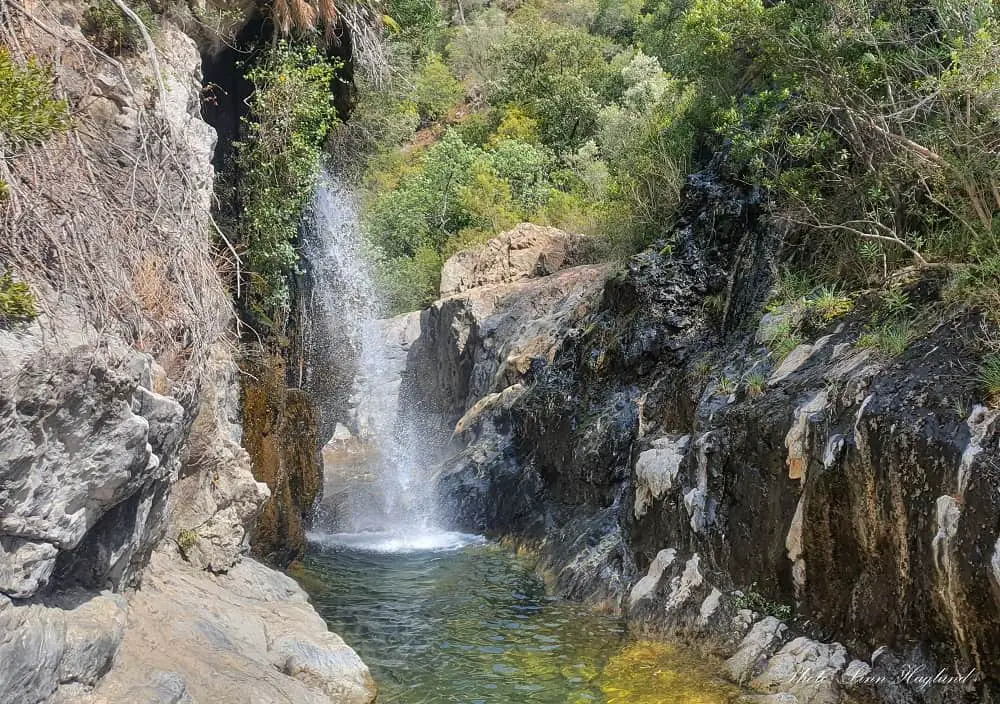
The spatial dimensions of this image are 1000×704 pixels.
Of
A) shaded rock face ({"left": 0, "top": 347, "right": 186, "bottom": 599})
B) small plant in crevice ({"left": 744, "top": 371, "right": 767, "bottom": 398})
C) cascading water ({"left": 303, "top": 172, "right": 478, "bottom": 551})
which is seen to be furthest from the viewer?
cascading water ({"left": 303, "top": 172, "right": 478, "bottom": 551})

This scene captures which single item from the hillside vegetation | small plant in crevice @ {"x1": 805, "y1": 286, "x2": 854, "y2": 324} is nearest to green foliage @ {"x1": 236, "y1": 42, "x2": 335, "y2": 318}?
the hillside vegetation

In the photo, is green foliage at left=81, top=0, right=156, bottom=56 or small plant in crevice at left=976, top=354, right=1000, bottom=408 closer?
small plant in crevice at left=976, top=354, right=1000, bottom=408

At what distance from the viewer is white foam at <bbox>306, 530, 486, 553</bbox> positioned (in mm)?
13359

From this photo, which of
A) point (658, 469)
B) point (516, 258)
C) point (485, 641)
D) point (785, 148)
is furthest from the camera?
point (516, 258)

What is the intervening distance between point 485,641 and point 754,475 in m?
3.18

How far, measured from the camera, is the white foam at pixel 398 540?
13359 millimetres

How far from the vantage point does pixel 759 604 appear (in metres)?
7.67

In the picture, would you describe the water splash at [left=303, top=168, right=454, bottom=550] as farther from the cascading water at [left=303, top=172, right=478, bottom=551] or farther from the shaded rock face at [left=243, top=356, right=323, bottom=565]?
the shaded rock face at [left=243, top=356, right=323, bottom=565]

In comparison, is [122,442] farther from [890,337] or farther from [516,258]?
[516,258]

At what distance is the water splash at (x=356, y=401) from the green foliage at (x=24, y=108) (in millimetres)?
8989

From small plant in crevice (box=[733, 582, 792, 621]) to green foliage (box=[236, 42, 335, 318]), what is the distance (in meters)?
7.44

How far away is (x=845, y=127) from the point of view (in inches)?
362

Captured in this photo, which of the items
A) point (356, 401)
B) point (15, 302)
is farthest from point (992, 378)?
point (356, 401)

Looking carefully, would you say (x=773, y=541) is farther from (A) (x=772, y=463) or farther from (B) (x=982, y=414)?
(B) (x=982, y=414)
